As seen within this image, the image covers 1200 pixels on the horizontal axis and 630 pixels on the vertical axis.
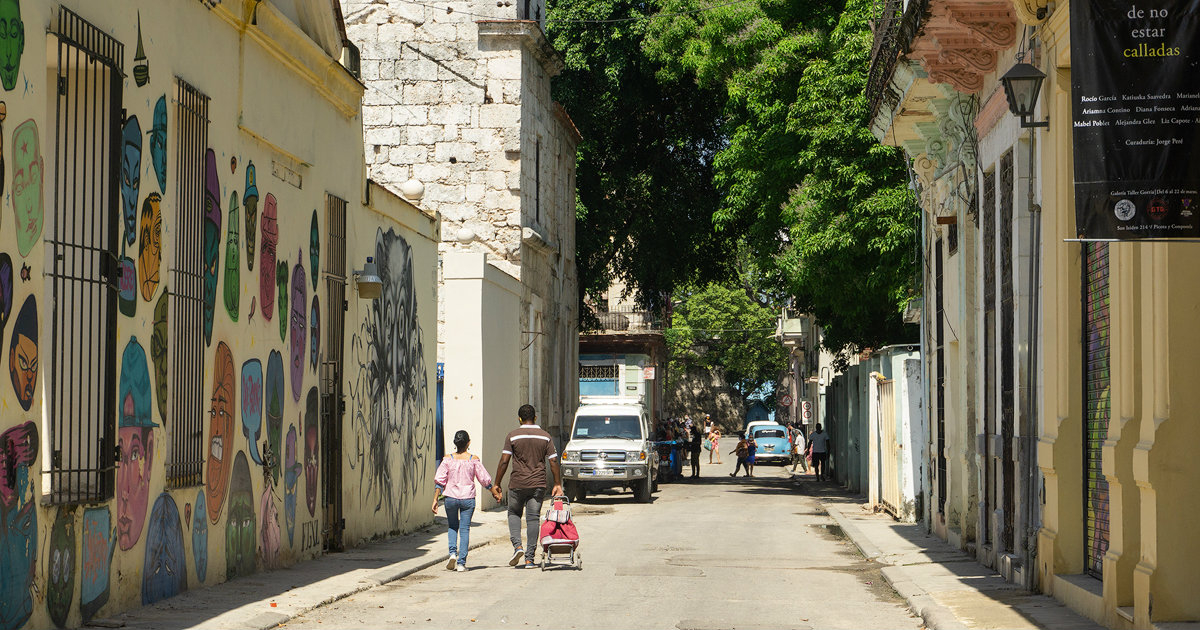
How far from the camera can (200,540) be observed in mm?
11883

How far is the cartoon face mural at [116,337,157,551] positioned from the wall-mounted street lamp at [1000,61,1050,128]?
24.3 ft

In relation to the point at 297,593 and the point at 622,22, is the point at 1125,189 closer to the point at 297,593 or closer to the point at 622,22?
the point at 297,593

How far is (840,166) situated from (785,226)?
3.14m

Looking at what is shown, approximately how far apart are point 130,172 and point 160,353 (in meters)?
1.51

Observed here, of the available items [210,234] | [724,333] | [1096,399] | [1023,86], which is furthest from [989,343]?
[724,333]

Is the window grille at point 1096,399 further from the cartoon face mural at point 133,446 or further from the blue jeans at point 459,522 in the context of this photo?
the cartoon face mural at point 133,446

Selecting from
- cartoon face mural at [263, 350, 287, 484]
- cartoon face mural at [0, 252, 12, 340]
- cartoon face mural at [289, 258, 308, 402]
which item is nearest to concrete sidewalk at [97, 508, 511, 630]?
cartoon face mural at [263, 350, 287, 484]

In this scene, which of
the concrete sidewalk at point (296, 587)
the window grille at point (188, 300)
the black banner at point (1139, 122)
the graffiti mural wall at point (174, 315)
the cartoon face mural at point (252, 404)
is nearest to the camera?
the black banner at point (1139, 122)

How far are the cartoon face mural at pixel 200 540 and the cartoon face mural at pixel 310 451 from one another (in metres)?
3.22

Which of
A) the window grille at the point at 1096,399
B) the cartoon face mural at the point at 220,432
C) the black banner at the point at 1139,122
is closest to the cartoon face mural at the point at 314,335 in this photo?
the cartoon face mural at the point at 220,432

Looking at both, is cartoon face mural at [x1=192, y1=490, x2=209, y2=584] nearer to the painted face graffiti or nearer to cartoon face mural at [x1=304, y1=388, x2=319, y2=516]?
the painted face graffiti

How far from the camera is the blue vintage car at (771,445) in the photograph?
54.8m

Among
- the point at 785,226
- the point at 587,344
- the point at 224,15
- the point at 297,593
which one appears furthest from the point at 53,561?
the point at 587,344

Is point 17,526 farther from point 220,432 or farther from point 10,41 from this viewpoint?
point 220,432
